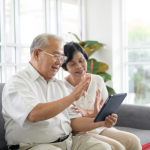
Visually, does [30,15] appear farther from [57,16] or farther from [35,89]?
[35,89]

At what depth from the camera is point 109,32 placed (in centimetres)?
395

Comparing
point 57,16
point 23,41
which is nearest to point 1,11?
point 23,41

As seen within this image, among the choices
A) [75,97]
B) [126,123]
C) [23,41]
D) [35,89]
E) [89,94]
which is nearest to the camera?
[75,97]

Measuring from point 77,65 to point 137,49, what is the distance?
2350 mm

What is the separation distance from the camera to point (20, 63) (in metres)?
3.47

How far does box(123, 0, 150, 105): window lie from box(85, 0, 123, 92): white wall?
0.52 ft

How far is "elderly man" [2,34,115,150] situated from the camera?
1358mm

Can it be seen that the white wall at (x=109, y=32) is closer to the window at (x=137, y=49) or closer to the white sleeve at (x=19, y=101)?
the window at (x=137, y=49)

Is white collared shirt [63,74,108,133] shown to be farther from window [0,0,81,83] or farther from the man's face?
window [0,0,81,83]

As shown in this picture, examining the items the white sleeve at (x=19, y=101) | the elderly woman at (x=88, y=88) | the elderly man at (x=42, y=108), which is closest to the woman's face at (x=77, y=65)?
the elderly woman at (x=88, y=88)

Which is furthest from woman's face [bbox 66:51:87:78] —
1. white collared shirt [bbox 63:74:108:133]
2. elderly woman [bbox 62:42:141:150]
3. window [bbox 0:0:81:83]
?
window [bbox 0:0:81:83]

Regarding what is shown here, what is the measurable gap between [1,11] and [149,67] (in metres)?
2.70

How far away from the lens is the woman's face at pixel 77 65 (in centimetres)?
→ 212

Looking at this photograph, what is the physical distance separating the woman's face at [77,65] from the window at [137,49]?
222 centimetres
